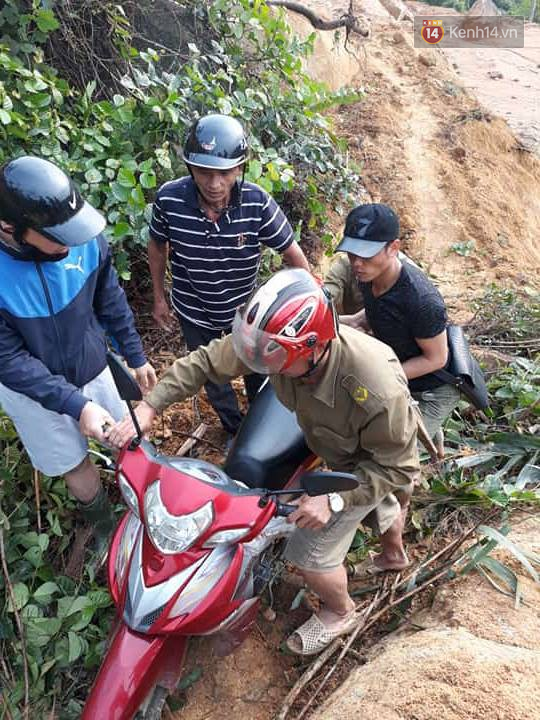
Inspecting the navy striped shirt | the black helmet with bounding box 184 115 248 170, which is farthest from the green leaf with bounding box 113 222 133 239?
the black helmet with bounding box 184 115 248 170

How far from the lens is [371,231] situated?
9.03 ft

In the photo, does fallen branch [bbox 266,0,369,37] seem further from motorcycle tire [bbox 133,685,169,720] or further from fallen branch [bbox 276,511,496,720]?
motorcycle tire [bbox 133,685,169,720]

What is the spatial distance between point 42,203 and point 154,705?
6.74 ft

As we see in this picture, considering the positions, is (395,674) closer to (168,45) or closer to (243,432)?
(243,432)

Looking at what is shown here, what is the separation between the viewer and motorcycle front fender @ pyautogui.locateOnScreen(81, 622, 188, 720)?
2.06 m

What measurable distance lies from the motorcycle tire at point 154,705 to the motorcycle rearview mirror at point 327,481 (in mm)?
1219

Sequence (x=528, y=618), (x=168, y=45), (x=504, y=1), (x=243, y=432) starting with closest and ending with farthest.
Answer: (x=528, y=618)
(x=243, y=432)
(x=168, y=45)
(x=504, y=1)

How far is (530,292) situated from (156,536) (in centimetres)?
574

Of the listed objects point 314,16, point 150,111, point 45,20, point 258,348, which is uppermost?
point 45,20

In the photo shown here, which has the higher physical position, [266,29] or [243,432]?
[266,29]

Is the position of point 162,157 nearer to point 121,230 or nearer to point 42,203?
point 121,230

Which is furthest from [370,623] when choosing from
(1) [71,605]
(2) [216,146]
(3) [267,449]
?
(2) [216,146]

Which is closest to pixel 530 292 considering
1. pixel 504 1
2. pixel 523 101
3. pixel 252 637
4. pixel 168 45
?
pixel 168 45

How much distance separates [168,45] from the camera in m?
5.48
